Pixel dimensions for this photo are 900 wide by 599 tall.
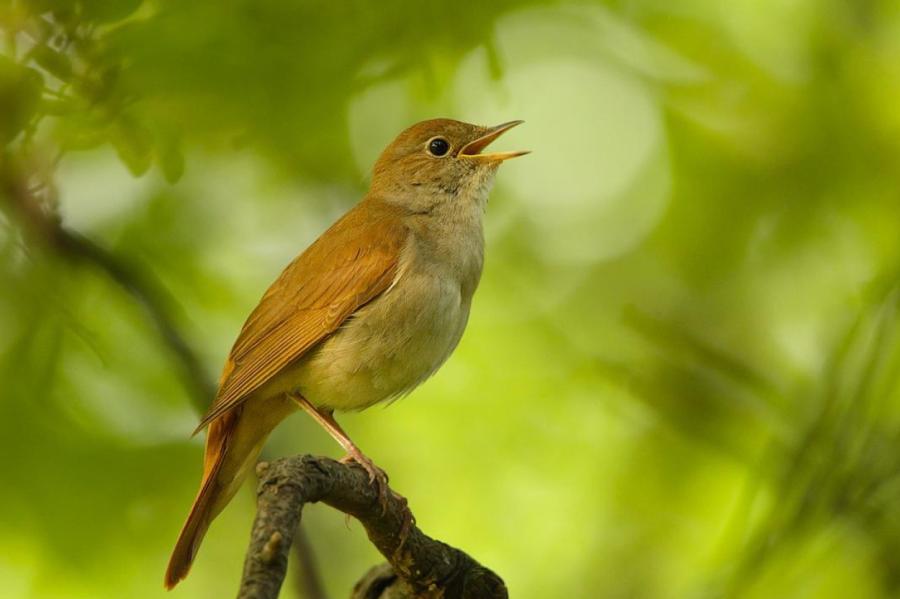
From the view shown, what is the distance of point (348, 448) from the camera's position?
5.23 m

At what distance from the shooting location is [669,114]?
755 centimetres

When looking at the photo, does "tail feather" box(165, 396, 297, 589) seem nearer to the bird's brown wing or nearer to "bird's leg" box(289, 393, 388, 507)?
"bird's leg" box(289, 393, 388, 507)

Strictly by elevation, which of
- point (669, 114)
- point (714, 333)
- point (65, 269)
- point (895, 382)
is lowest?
point (65, 269)

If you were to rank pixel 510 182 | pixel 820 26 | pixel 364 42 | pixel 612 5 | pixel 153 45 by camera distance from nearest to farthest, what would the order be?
pixel 153 45
pixel 364 42
pixel 612 5
pixel 820 26
pixel 510 182

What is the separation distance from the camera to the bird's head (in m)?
6.41

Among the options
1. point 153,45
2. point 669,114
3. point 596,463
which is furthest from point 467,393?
point 153,45

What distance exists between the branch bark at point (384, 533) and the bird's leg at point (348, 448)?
0.06 m

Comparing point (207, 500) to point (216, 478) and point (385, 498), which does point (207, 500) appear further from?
point (385, 498)

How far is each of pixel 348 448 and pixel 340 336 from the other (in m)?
0.55

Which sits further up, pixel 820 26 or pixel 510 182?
pixel 820 26

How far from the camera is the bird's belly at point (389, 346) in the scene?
17.6 feet

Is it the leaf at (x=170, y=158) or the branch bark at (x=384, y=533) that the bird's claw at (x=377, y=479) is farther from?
the leaf at (x=170, y=158)

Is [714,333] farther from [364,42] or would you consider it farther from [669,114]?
[364,42]

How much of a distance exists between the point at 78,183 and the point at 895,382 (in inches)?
158
